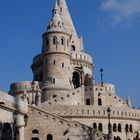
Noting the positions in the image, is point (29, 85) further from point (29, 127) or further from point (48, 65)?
point (29, 127)

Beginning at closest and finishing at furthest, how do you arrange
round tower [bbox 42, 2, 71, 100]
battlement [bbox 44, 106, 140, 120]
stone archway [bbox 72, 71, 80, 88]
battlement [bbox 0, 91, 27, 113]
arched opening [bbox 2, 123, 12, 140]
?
battlement [bbox 0, 91, 27, 113]
arched opening [bbox 2, 123, 12, 140]
battlement [bbox 44, 106, 140, 120]
round tower [bbox 42, 2, 71, 100]
stone archway [bbox 72, 71, 80, 88]

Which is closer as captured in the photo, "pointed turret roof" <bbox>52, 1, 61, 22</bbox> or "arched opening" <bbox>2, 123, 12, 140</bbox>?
"arched opening" <bbox>2, 123, 12, 140</bbox>

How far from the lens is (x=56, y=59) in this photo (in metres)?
57.7

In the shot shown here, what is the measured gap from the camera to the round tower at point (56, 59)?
56.2m

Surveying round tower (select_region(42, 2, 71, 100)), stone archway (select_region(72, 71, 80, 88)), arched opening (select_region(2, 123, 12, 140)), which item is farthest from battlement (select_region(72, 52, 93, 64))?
arched opening (select_region(2, 123, 12, 140))

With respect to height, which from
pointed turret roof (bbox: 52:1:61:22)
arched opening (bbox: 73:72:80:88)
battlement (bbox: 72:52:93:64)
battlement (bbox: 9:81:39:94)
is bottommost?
battlement (bbox: 9:81:39:94)

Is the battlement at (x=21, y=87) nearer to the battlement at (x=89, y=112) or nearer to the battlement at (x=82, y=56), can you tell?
the battlement at (x=82, y=56)

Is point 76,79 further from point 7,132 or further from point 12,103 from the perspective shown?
point 7,132

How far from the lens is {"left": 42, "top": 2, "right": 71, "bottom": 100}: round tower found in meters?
56.2

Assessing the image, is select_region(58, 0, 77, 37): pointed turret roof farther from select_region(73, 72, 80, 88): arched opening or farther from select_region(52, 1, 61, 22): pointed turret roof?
select_region(73, 72, 80, 88): arched opening

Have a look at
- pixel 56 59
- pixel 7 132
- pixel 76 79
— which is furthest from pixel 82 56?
pixel 7 132

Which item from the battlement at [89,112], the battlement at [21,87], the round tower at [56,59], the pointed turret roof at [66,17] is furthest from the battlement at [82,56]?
the battlement at [89,112]

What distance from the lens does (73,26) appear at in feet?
230

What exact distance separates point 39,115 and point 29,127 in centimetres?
149
